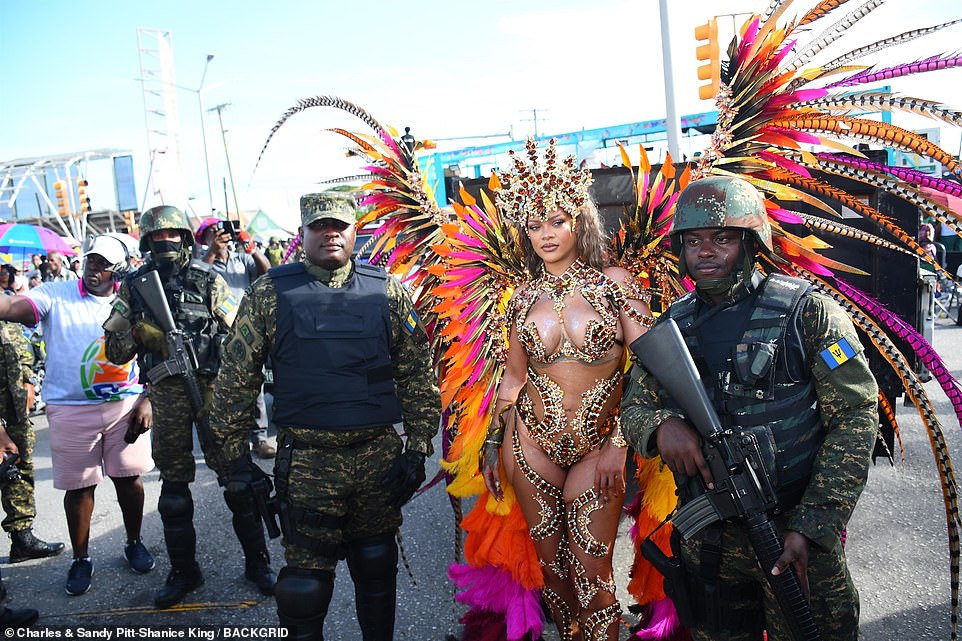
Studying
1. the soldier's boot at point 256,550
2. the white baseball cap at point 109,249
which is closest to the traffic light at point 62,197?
the white baseball cap at point 109,249

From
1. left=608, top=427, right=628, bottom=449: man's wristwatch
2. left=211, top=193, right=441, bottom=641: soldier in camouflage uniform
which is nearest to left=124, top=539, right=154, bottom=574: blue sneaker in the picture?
left=211, top=193, right=441, bottom=641: soldier in camouflage uniform

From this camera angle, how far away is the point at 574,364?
2617mm

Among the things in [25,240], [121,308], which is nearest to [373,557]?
[121,308]

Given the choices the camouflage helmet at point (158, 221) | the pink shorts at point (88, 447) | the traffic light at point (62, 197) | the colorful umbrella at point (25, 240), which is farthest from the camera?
the traffic light at point (62, 197)

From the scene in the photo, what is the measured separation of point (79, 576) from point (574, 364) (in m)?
3.39

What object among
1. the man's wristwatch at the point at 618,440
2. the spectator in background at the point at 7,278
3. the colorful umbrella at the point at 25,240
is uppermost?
the colorful umbrella at the point at 25,240

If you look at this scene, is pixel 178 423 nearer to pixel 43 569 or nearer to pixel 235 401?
pixel 235 401

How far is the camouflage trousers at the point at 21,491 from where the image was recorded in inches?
170

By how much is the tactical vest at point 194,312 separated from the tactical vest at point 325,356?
1294 mm

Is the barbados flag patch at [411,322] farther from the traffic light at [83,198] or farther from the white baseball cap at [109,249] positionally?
the traffic light at [83,198]

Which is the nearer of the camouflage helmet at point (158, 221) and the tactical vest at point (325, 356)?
the tactical vest at point (325, 356)

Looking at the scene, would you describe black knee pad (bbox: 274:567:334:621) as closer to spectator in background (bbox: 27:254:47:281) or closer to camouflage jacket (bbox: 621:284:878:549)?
camouflage jacket (bbox: 621:284:878:549)

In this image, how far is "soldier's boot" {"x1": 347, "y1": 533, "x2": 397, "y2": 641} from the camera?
2.75 metres

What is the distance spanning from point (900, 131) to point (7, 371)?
17.0 feet
